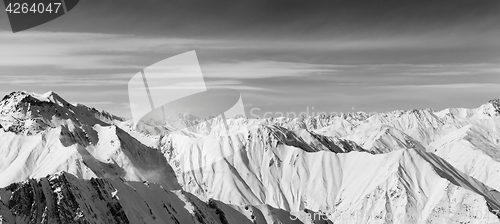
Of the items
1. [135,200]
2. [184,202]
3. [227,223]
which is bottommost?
[227,223]

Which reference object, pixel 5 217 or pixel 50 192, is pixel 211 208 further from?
pixel 5 217

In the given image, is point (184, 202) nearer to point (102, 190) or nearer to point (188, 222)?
point (188, 222)

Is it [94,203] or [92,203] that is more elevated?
[92,203]

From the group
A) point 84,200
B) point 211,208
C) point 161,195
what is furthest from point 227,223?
point 84,200

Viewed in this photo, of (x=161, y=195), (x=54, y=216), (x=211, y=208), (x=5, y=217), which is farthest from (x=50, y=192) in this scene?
(x=211, y=208)

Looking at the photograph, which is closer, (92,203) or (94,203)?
(92,203)

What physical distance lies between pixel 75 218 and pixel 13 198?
14.9m

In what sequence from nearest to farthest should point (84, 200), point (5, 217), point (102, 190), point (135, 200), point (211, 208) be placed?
point (5, 217) → point (84, 200) → point (102, 190) → point (135, 200) → point (211, 208)

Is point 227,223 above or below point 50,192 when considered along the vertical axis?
below

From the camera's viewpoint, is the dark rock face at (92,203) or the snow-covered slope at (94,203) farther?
the snow-covered slope at (94,203)

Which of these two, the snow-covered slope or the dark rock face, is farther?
the snow-covered slope

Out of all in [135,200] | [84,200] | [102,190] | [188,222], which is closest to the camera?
[84,200]

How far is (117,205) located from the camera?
432 ft

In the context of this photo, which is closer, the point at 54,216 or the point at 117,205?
the point at 54,216
